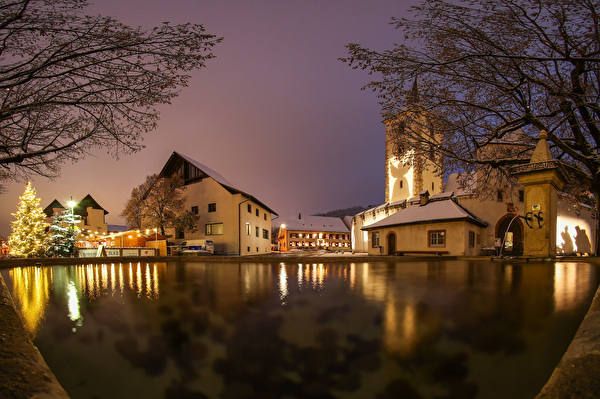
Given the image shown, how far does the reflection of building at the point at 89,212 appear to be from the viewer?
49.2 m

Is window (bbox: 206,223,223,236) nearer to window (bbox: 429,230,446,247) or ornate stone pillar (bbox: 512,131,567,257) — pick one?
window (bbox: 429,230,446,247)

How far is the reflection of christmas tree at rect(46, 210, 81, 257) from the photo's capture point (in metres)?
23.1

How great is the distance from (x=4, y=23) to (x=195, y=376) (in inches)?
274

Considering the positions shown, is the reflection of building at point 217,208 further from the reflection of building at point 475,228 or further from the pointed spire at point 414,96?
the pointed spire at point 414,96

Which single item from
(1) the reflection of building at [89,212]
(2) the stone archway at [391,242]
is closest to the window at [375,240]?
(2) the stone archway at [391,242]

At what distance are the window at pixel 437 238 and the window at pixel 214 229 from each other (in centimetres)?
1985

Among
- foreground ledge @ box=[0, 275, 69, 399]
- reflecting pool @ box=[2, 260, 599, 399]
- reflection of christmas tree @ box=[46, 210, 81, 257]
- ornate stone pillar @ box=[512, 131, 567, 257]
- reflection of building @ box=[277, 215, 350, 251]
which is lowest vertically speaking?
reflection of building @ box=[277, 215, 350, 251]

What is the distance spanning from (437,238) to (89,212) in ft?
183

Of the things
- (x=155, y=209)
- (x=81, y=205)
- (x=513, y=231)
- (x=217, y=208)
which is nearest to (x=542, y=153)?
(x=513, y=231)

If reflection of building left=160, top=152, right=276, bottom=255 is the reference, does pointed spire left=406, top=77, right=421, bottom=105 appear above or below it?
above

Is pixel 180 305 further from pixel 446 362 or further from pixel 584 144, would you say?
pixel 584 144

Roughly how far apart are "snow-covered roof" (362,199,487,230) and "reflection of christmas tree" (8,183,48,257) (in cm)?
3251

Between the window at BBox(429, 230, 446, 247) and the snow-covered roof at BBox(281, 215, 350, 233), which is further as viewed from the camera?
the snow-covered roof at BBox(281, 215, 350, 233)

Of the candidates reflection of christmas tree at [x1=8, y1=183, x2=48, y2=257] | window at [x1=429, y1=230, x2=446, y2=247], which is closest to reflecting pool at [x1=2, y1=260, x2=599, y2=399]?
window at [x1=429, y1=230, x2=446, y2=247]
